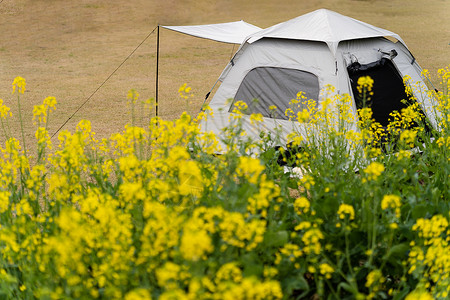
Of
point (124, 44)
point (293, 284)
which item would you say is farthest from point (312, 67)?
point (124, 44)

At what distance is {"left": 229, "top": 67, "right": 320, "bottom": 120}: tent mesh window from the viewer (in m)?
7.28

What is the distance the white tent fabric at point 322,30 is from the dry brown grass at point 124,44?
363 cm

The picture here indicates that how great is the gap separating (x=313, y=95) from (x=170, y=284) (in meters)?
5.40

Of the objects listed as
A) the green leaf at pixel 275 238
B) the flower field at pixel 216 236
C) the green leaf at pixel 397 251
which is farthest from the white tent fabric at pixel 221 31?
the green leaf at pixel 275 238

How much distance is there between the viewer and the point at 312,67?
7262 mm

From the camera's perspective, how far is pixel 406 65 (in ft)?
25.4

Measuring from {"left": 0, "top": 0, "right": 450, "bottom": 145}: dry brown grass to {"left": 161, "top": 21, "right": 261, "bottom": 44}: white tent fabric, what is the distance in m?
2.34

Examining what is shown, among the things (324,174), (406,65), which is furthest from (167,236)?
(406,65)

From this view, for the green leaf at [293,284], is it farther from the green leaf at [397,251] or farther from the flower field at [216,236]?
the green leaf at [397,251]

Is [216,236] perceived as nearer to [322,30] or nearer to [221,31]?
[322,30]

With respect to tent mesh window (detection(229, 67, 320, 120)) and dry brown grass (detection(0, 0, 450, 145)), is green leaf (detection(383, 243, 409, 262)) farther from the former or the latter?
dry brown grass (detection(0, 0, 450, 145))

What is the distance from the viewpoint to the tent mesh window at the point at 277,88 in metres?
7.28

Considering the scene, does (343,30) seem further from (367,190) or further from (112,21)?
(112,21)

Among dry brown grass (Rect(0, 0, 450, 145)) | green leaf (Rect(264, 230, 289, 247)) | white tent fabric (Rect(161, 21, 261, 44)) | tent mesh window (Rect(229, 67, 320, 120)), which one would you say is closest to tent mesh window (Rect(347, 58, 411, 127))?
tent mesh window (Rect(229, 67, 320, 120))
